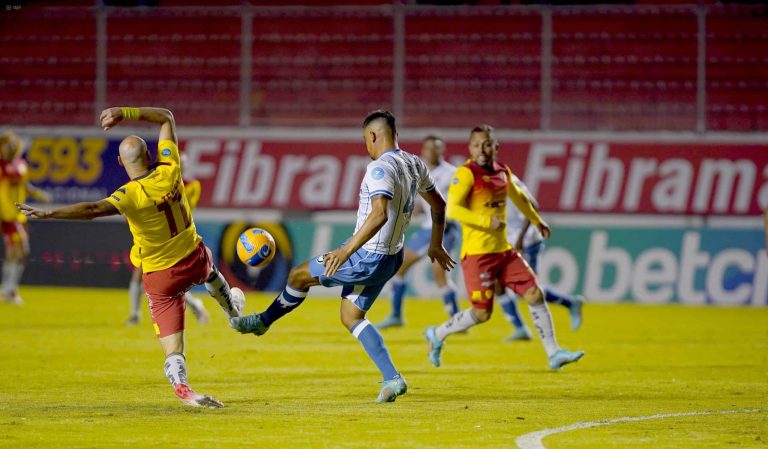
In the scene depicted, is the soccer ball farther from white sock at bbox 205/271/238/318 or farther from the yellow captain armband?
the yellow captain armband

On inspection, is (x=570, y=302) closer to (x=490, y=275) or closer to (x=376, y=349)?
(x=490, y=275)

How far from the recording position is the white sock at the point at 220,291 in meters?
10.1

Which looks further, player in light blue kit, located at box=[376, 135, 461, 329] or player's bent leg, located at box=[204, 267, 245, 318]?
player in light blue kit, located at box=[376, 135, 461, 329]

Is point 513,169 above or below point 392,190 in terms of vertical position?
below

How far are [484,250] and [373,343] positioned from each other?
2798mm

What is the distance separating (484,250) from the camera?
12070mm

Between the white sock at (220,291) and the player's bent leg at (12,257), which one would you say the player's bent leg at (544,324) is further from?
the player's bent leg at (12,257)

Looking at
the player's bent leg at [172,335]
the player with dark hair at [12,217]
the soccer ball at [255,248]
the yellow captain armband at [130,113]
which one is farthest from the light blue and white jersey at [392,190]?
the player with dark hair at [12,217]

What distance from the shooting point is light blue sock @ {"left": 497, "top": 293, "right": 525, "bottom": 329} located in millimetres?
14961

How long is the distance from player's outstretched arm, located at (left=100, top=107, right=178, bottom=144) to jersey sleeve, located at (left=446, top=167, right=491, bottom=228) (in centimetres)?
309

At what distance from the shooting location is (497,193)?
12.1m

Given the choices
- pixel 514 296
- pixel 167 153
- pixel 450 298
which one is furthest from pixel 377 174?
pixel 450 298

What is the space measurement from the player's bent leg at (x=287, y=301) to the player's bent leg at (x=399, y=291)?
6.60 m

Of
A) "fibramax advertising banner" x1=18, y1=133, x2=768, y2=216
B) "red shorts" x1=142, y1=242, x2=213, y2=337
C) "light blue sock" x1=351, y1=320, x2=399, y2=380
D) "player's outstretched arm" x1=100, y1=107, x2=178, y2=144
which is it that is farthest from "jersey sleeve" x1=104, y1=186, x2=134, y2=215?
"fibramax advertising banner" x1=18, y1=133, x2=768, y2=216
